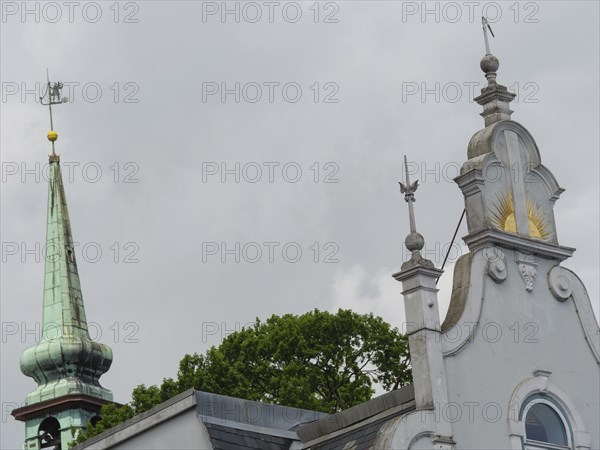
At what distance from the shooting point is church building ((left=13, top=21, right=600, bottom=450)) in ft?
94.3

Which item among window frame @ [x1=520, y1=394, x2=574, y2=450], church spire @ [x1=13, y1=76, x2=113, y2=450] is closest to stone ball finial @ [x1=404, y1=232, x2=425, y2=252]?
window frame @ [x1=520, y1=394, x2=574, y2=450]

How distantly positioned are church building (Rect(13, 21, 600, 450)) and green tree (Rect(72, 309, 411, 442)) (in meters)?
22.6

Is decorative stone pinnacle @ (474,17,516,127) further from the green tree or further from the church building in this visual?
the green tree

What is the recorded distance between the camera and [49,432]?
77.9m

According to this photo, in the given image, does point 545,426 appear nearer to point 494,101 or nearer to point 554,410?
point 554,410

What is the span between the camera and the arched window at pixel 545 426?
29.6 meters

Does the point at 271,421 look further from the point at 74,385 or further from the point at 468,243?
the point at 74,385

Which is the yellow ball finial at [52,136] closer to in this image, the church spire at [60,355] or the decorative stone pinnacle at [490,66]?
the church spire at [60,355]

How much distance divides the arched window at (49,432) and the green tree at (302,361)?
21667mm

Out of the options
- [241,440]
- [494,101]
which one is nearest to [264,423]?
[241,440]

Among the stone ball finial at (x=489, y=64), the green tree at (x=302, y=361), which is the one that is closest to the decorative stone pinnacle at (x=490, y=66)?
the stone ball finial at (x=489, y=64)

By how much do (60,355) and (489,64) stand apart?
49637mm

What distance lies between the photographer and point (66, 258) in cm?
8356

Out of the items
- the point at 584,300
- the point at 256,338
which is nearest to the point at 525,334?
the point at 584,300
